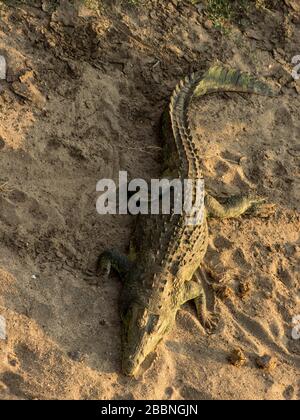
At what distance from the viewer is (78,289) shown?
5438mm

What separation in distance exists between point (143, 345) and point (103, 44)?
3.87 m

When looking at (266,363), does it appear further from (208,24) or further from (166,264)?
(208,24)

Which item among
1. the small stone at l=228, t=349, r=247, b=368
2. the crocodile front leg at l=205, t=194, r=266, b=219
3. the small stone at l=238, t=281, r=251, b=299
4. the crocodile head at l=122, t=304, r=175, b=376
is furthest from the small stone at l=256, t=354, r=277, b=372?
the crocodile front leg at l=205, t=194, r=266, b=219

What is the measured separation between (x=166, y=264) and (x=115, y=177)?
1.30 metres

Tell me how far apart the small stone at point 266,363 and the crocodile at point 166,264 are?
1.77ft

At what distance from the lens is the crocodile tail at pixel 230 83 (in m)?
7.25

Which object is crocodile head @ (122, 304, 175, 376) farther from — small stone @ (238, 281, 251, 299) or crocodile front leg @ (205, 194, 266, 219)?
crocodile front leg @ (205, 194, 266, 219)

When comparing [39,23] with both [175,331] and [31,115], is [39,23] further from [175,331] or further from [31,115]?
[175,331]

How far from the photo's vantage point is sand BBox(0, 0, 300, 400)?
16.8 feet

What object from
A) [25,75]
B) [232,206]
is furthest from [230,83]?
[25,75]

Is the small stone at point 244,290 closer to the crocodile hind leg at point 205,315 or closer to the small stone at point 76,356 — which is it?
the crocodile hind leg at point 205,315

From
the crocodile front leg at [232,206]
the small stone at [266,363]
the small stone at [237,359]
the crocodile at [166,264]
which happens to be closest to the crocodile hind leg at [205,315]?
the crocodile at [166,264]
